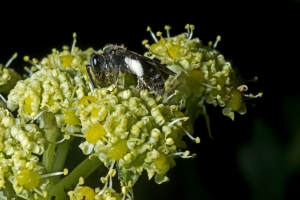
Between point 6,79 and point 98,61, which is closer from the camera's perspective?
point 98,61

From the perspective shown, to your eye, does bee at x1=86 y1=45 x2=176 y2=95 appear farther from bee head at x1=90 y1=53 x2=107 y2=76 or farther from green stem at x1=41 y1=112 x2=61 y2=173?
green stem at x1=41 y1=112 x2=61 y2=173

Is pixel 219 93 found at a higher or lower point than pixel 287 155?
higher

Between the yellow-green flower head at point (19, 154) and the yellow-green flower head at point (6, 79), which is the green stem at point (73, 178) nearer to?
the yellow-green flower head at point (19, 154)

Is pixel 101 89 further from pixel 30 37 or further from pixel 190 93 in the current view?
pixel 30 37

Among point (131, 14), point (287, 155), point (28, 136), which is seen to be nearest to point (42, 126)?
point (28, 136)

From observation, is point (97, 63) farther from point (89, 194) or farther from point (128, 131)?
point (89, 194)

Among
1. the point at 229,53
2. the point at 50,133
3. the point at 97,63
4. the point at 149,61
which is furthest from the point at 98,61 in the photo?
the point at 229,53

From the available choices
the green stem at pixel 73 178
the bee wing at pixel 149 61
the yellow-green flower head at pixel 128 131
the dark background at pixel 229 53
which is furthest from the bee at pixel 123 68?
the dark background at pixel 229 53
